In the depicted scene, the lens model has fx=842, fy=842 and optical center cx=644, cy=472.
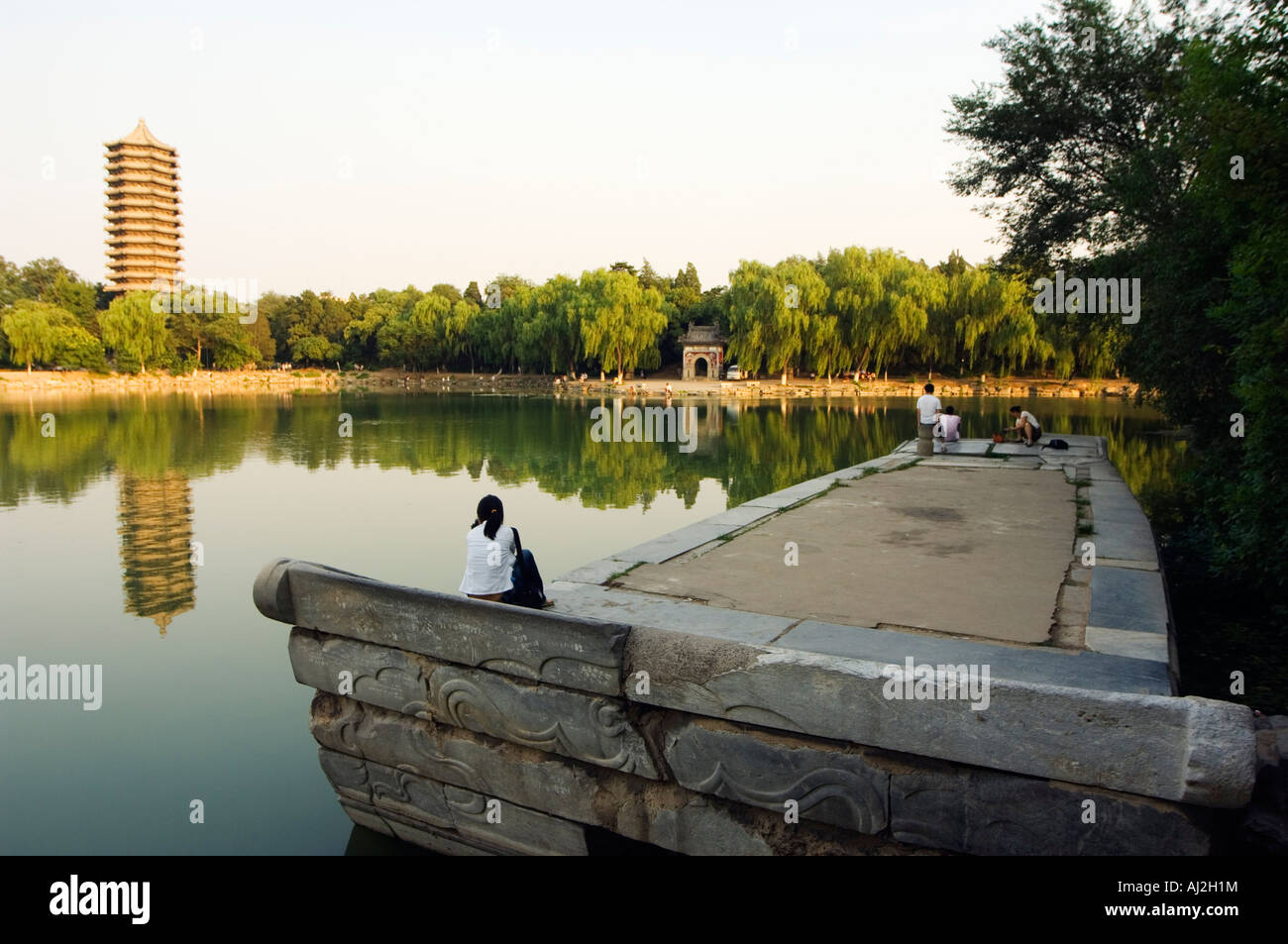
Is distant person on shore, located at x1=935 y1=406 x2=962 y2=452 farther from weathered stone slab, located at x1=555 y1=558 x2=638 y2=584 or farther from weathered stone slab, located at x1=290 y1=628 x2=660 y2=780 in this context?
weathered stone slab, located at x1=290 y1=628 x2=660 y2=780

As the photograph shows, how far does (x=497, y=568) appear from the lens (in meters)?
4.82

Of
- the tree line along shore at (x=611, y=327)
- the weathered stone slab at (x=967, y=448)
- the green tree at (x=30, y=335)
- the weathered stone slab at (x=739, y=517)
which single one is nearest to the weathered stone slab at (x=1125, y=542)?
the weathered stone slab at (x=739, y=517)

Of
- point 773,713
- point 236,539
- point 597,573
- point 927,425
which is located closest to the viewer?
point 773,713

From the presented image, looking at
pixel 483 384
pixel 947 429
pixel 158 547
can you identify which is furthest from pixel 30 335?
pixel 947 429

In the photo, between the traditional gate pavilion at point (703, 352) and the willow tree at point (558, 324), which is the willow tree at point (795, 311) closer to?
the traditional gate pavilion at point (703, 352)

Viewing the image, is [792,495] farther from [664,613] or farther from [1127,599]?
[664,613]

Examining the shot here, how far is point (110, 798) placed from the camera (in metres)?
5.32

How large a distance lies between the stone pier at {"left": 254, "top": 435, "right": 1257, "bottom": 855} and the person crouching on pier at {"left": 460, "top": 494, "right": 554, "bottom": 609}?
46cm

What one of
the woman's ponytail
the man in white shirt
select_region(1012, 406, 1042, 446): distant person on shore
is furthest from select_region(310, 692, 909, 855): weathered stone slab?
select_region(1012, 406, 1042, 446): distant person on shore

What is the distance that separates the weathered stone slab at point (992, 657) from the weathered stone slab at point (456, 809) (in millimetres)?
1506

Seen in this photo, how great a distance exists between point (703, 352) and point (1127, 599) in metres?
54.1

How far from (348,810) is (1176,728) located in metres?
4.35

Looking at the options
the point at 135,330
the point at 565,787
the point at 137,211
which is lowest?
the point at 565,787

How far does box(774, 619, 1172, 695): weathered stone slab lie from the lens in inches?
148
